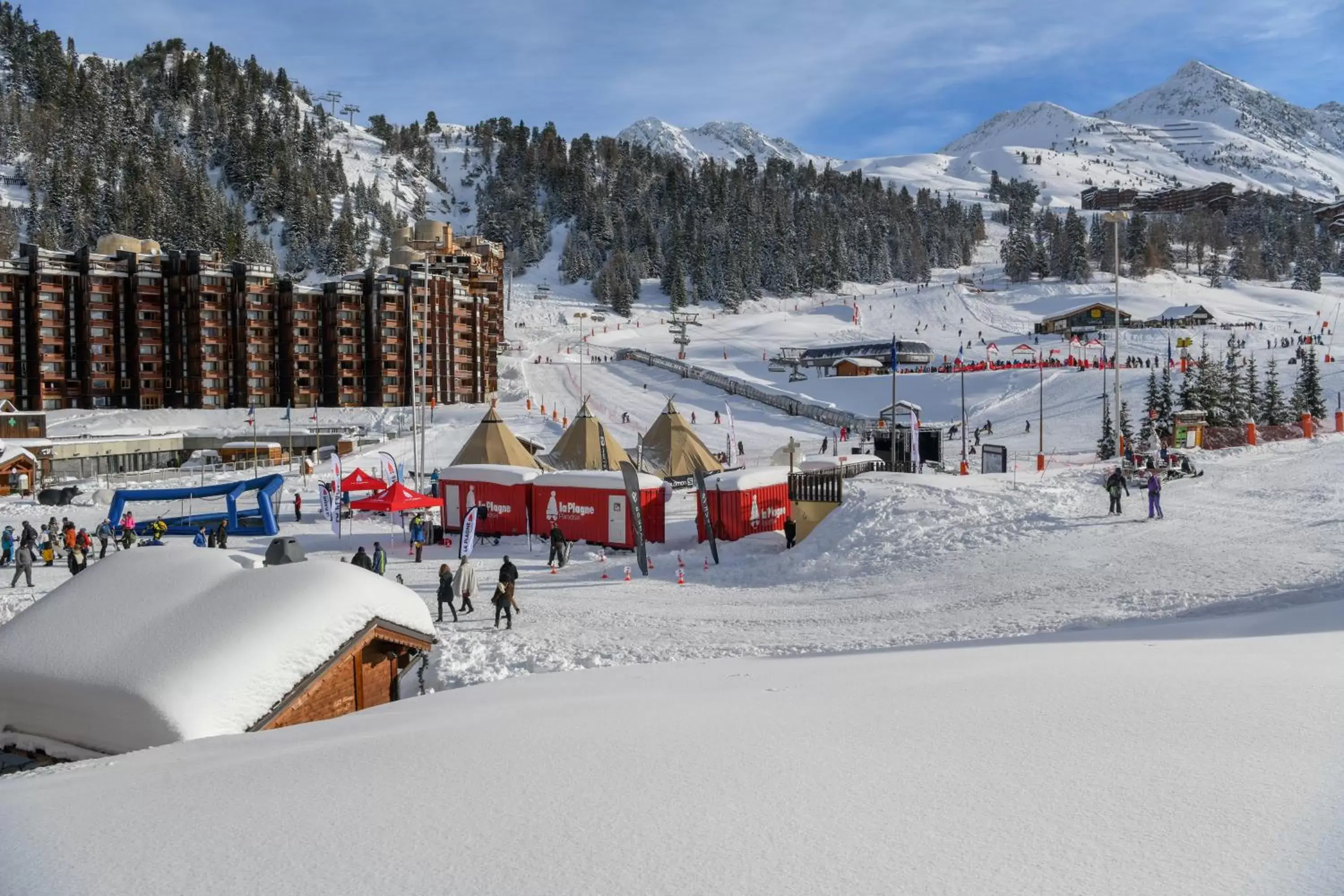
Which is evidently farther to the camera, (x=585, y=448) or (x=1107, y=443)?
(x=1107, y=443)

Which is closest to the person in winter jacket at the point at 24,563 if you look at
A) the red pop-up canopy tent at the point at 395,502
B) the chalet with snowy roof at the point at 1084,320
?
the red pop-up canopy tent at the point at 395,502

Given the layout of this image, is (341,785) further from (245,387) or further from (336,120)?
(336,120)

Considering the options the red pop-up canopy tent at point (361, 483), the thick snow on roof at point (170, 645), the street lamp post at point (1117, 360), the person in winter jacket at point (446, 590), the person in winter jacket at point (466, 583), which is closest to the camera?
the thick snow on roof at point (170, 645)

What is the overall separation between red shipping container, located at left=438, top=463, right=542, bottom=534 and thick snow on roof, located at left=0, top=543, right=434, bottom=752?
1407 centimetres

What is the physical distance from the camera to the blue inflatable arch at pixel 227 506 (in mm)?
25562

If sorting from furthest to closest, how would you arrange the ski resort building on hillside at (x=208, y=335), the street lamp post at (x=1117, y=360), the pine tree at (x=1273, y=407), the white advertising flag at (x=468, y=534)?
the ski resort building on hillside at (x=208, y=335) < the pine tree at (x=1273, y=407) < the street lamp post at (x=1117, y=360) < the white advertising flag at (x=468, y=534)

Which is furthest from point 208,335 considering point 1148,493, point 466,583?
point 1148,493

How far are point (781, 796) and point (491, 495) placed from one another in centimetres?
2061

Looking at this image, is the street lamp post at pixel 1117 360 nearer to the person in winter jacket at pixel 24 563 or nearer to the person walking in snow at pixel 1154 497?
the person walking in snow at pixel 1154 497

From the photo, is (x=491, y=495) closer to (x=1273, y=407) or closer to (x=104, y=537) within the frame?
(x=104, y=537)

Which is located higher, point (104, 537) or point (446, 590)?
point (446, 590)

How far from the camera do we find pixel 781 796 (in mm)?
4949

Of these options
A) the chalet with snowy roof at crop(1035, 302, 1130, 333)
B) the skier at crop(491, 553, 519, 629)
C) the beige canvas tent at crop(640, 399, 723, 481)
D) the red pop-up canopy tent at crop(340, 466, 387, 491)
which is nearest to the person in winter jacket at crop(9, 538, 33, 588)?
the red pop-up canopy tent at crop(340, 466, 387, 491)

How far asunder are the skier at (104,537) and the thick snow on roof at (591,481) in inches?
412
